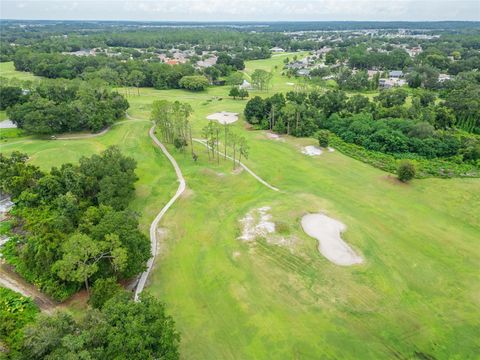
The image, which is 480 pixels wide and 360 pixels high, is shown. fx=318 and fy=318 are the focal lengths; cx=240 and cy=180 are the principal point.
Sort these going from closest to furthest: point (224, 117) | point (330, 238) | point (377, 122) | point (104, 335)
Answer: point (104, 335), point (330, 238), point (377, 122), point (224, 117)

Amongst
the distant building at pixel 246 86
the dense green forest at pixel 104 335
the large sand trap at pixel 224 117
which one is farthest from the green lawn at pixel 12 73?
the dense green forest at pixel 104 335

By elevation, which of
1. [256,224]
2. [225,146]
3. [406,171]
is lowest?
[256,224]

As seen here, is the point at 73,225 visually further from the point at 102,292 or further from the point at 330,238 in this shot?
the point at 330,238

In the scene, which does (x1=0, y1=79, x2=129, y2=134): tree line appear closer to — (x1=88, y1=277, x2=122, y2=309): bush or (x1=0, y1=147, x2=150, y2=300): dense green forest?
(x1=0, y1=147, x2=150, y2=300): dense green forest

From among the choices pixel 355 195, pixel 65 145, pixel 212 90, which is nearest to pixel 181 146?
pixel 65 145

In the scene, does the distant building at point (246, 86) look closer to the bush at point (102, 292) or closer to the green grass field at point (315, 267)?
the green grass field at point (315, 267)

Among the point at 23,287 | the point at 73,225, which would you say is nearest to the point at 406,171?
the point at 73,225

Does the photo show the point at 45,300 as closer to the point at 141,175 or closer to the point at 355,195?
the point at 141,175
